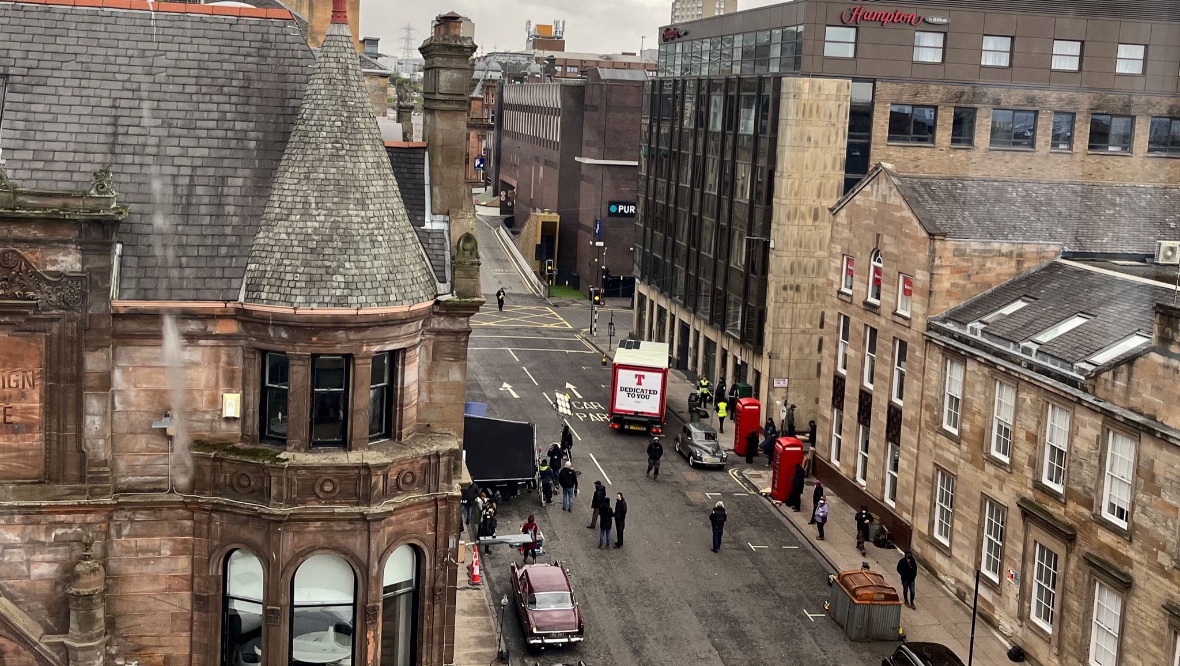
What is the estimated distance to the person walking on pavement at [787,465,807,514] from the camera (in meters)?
48.7

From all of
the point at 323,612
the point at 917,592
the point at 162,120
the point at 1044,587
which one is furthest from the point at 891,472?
the point at 162,120

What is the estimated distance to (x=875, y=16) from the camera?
5909 cm

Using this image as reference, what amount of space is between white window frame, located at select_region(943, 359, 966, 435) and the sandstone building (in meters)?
20.8

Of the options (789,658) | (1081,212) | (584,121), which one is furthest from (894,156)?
(584,121)

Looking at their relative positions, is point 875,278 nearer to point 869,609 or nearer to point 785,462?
point 785,462

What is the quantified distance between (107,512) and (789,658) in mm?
19845

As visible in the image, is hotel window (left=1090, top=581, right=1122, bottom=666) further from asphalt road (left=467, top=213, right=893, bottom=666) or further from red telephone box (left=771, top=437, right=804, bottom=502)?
red telephone box (left=771, top=437, right=804, bottom=502)

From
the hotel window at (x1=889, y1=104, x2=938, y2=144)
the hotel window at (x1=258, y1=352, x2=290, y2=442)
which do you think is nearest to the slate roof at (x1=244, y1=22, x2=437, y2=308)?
the hotel window at (x1=258, y1=352, x2=290, y2=442)

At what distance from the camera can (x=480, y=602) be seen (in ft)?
126

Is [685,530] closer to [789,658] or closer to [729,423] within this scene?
[789,658]

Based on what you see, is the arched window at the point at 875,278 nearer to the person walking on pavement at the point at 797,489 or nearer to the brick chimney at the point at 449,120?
the person walking on pavement at the point at 797,489

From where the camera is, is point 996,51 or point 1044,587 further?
point 996,51

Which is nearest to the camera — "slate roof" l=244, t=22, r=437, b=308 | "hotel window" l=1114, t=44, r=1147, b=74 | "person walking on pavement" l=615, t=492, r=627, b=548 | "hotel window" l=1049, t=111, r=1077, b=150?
"slate roof" l=244, t=22, r=437, b=308

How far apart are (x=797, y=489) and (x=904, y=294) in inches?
360
